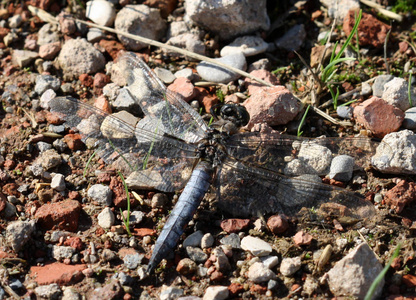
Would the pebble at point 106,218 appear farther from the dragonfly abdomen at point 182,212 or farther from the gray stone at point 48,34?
the gray stone at point 48,34

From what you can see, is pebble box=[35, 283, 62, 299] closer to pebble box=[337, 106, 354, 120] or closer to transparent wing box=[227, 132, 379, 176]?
transparent wing box=[227, 132, 379, 176]

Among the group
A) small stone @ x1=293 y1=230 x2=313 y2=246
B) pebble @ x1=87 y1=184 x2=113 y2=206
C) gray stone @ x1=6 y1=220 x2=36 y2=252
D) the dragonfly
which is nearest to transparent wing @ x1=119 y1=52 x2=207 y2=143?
the dragonfly

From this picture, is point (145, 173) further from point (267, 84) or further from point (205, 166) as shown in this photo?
point (267, 84)

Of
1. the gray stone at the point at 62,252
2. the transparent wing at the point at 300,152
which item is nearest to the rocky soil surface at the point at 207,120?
the gray stone at the point at 62,252

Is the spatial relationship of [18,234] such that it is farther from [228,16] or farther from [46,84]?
[228,16]

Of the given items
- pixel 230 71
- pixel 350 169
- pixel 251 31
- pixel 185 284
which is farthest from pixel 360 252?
pixel 251 31

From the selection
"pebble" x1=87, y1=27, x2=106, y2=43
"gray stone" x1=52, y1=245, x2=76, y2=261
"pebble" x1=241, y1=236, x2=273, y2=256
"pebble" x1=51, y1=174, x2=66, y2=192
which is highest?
"pebble" x1=87, y1=27, x2=106, y2=43
